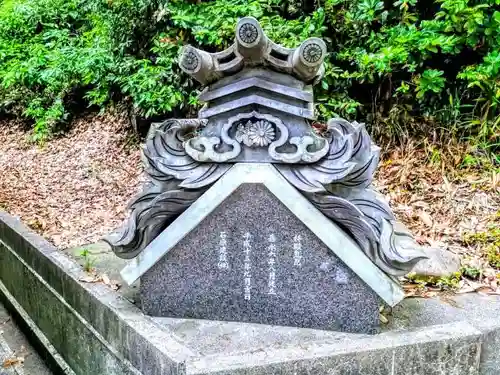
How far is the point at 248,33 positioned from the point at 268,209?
2.96 feet

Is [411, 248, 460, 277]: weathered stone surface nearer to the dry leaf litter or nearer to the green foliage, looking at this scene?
the dry leaf litter

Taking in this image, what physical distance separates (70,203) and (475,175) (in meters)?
4.85

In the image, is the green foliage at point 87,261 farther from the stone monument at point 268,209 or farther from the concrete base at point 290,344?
the stone monument at point 268,209

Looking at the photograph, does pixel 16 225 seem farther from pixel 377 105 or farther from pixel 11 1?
pixel 11 1

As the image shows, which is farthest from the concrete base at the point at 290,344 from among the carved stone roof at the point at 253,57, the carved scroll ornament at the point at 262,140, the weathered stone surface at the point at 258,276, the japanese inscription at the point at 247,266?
the carved stone roof at the point at 253,57

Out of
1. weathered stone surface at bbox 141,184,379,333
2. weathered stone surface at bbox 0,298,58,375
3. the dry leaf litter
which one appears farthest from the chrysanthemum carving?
weathered stone surface at bbox 0,298,58,375

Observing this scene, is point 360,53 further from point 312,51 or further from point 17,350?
point 17,350

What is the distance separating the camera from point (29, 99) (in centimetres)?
1154

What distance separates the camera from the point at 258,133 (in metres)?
2.64

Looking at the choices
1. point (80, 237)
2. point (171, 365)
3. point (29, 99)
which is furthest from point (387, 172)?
point (29, 99)

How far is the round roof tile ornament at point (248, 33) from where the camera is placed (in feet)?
8.02

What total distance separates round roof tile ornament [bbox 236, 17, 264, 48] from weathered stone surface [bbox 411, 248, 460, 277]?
1.85 m

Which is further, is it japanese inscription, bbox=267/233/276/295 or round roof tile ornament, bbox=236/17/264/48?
japanese inscription, bbox=267/233/276/295

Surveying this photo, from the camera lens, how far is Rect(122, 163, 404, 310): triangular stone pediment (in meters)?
2.59
